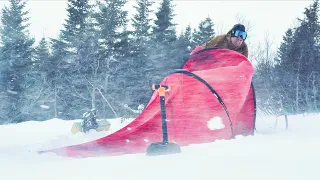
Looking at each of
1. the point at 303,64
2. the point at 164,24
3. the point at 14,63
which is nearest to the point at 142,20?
the point at 164,24

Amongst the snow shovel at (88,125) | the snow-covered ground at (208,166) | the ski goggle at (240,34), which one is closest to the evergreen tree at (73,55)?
the snow shovel at (88,125)

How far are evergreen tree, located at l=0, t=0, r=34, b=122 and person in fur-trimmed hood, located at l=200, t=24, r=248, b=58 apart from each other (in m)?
14.4

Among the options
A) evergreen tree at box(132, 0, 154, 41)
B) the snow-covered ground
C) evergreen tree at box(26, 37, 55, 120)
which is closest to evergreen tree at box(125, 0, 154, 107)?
evergreen tree at box(132, 0, 154, 41)

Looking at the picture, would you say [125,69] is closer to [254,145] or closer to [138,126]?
[138,126]

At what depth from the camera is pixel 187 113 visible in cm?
336

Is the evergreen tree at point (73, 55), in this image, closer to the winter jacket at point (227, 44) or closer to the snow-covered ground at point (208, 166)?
the winter jacket at point (227, 44)

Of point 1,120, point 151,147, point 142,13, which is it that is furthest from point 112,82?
point 151,147

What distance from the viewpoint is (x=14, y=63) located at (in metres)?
15.7

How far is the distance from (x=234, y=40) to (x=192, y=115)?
146cm

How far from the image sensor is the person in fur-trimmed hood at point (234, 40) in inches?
153

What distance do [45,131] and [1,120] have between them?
12.9 m

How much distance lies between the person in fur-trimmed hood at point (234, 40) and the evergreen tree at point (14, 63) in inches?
569

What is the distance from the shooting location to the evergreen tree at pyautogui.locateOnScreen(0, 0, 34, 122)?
51.4 feet

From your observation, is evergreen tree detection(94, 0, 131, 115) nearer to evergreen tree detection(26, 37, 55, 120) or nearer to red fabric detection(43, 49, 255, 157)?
evergreen tree detection(26, 37, 55, 120)
